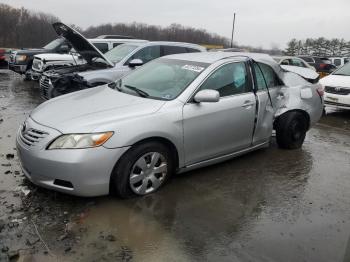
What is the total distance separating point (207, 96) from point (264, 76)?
5.09ft

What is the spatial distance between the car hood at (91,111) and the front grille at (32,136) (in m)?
0.12

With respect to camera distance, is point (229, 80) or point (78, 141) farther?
point (229, 80)

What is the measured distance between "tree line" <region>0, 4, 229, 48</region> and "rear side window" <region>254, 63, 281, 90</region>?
148ft

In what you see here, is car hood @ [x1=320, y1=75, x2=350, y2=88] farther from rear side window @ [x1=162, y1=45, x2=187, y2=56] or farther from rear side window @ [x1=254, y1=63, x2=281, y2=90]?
rear side window @ [x1=254, y1=63, x2=281, y2=90]

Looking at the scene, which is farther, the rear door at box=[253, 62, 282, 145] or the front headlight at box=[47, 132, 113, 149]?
the rear door at box=[253, 62, 282, 145]

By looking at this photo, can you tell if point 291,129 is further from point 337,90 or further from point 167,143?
point 337,90

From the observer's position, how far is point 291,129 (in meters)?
6.02

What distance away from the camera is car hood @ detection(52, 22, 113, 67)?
7.57 metres

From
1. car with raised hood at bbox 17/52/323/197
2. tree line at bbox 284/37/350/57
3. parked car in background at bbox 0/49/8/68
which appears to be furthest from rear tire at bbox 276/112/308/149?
tree line at bbox 284/37/350/57

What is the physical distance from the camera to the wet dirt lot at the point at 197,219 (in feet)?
10.7

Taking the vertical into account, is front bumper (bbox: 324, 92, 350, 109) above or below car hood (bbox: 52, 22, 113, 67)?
below

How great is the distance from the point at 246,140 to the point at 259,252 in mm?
2113

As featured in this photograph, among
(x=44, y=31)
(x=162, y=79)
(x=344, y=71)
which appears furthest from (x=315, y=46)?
(x=162, y=79)

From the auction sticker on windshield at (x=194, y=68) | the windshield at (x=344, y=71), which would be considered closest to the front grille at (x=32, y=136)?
the auction sticker on windshield at (x=194, y=68)
